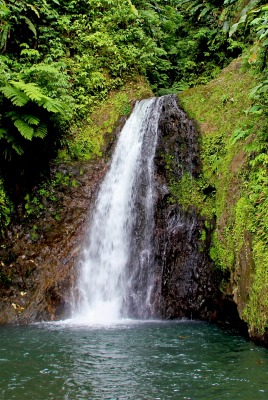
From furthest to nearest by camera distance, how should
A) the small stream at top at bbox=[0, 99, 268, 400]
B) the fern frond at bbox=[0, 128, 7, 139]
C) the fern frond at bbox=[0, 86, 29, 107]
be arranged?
the fern frond at bbox=[0, 128, 7, 139] < the fern frond at bbox=[0, 86, 29, 107] < the small stream at top at bbox=[0, 99, 268, 400]

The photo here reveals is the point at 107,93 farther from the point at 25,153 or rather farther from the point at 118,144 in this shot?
the point at 25,153

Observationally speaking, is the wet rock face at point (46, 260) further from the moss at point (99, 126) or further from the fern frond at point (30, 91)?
the fern frond at point (30, 91)

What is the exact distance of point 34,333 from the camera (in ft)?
23.0

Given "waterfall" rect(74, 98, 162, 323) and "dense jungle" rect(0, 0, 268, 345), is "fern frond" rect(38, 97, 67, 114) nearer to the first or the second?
"dense jungle" rect(0, 0, 268, 345)

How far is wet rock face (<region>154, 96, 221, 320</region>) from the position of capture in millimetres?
8016

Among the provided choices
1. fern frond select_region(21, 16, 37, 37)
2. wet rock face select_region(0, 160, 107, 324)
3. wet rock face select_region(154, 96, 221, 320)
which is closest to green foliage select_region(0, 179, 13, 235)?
wet rock face select_region(0, 160, 107, 324)

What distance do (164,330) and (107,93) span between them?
7085 millimetres

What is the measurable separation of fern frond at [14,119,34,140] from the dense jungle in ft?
0.07

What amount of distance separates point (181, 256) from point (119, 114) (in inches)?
176

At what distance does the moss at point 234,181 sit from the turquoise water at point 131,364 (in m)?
0.85

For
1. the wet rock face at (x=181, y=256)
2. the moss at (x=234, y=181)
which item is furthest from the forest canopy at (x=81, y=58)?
the wet rock face at (x=181, y=256)

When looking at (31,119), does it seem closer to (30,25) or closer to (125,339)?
(30,25)

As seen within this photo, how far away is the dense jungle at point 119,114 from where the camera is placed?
6.74m

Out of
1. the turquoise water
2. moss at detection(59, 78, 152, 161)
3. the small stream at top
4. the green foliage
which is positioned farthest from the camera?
moss at detection(59, 78, 152, 161)
